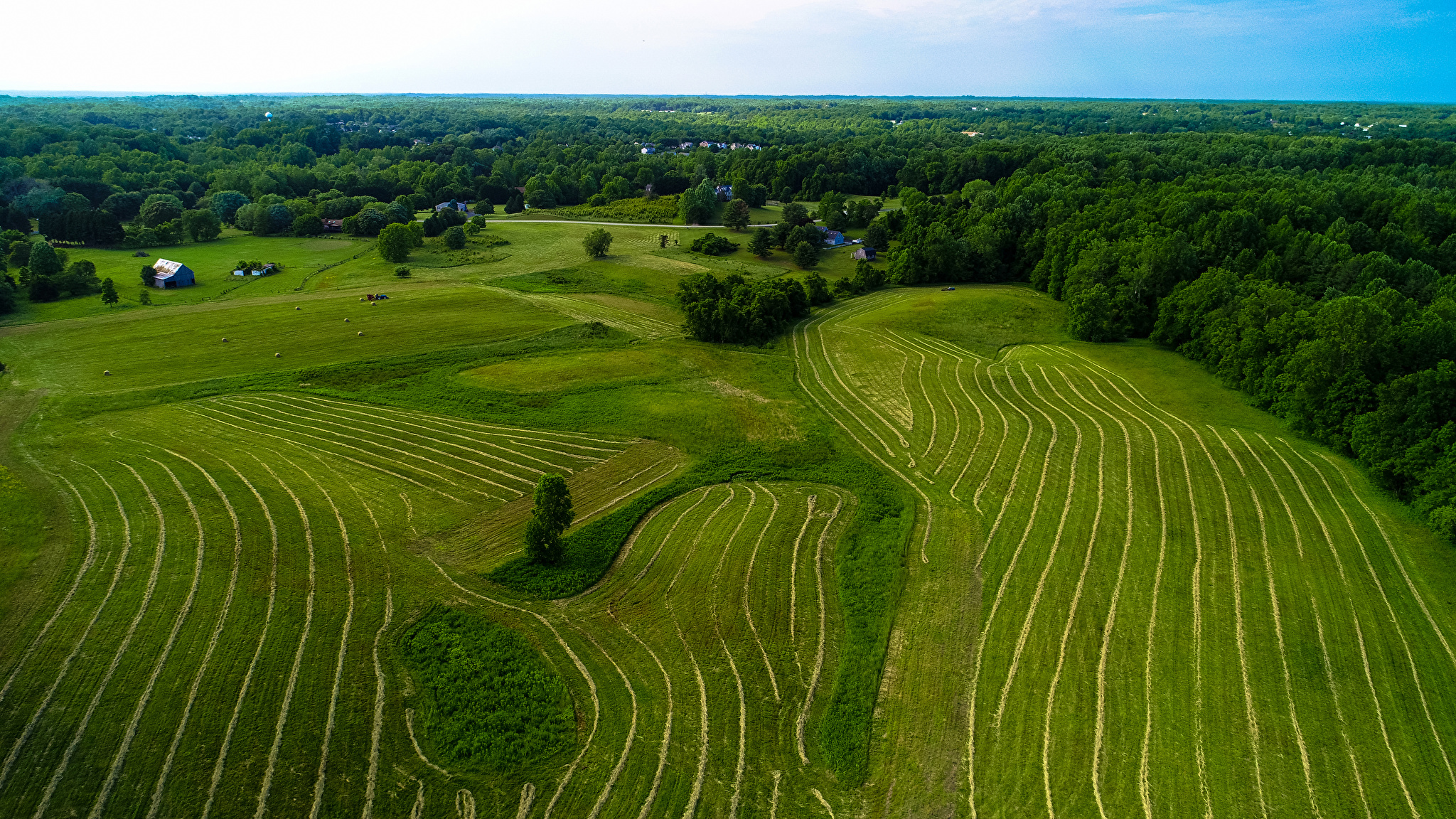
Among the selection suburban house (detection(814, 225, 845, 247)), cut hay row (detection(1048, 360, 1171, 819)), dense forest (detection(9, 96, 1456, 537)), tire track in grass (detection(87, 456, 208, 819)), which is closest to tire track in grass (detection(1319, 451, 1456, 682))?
dense forest (detection(9, 96, 1456, 537))

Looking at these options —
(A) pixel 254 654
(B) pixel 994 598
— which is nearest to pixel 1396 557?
(B) pixel 994 598

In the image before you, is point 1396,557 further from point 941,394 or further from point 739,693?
point 739,693

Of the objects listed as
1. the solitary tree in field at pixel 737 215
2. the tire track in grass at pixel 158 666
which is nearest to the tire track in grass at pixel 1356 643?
the tire track in grass at pixel 158 666

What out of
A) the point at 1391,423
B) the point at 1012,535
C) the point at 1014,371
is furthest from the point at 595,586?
the point at 1391,423

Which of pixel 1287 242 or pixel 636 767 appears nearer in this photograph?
pixel 636 767

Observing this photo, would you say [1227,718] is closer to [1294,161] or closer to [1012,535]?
[1012,535]

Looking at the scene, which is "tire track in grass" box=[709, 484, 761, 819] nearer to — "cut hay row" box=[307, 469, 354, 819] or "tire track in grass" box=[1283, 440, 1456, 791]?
"cut hay row" box=[307, 469, 354, 819]
